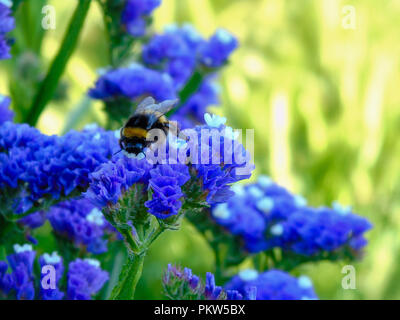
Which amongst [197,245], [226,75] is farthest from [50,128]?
[226,75]

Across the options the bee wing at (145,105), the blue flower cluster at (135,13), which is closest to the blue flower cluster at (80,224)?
the bee wing at (145,105)

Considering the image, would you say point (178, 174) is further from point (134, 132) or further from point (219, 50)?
point (219, 50)

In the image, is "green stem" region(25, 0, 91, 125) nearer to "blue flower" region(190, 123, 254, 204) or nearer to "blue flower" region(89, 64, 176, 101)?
"blue flower" region(89, 64, 176, 101)

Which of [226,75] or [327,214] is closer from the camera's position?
[327,214]

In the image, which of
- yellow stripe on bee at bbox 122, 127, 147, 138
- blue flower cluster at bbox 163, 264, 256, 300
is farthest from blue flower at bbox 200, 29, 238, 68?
blue flower cluster at bbox 163, 264, 256, 300
